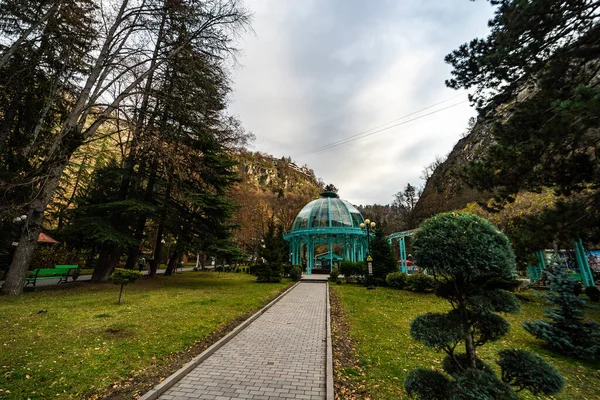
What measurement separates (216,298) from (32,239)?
279 inches

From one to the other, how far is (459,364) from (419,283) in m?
12.2

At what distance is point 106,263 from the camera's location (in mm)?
13789

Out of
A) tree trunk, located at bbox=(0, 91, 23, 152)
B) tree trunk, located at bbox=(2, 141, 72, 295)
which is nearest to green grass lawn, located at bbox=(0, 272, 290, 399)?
tree trunk, located at bbox=(2, 141, 72, 295)

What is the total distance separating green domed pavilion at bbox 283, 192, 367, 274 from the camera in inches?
878

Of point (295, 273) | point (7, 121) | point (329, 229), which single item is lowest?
point (295, 273)

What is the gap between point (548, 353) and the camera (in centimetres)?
543

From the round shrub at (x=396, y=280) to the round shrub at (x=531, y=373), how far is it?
42.5ft

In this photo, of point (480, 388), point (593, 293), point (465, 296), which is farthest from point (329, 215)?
point (480, 388)

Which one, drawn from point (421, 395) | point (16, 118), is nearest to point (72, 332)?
point (421, 395)

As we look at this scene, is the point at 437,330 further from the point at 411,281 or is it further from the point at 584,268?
the point at 584,268

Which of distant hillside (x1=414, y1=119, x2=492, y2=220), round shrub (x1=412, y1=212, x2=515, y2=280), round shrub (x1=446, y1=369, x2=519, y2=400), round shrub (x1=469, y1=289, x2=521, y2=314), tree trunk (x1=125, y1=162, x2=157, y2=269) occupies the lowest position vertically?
round shrub (x1=446, y1=369, x2=519, y2=400)

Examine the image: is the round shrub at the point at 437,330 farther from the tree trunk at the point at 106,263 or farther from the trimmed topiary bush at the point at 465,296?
the tree trunk at the point at 106,263

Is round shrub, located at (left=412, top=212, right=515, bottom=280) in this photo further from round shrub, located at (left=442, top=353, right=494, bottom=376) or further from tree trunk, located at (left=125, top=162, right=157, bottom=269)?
tree trunk, located at (left=125, top=162, right=157, bottom=269)

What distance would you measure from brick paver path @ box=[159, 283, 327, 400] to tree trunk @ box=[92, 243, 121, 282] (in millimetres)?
10829
